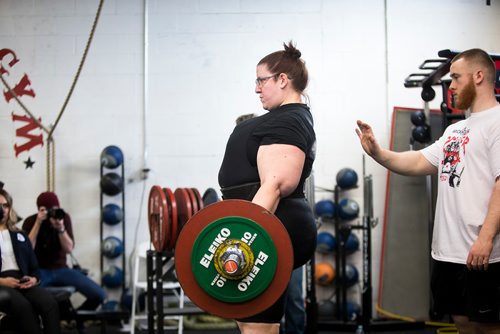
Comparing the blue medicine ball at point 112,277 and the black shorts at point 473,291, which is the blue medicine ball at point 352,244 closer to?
the blue medicine ball at point 112,277

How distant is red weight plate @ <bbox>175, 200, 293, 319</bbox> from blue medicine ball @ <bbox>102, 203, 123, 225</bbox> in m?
3.17

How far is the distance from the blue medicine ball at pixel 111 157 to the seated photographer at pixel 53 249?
76 centimetres

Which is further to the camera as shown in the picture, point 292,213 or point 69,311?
point 69,311

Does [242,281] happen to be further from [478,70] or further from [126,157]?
[126,157]

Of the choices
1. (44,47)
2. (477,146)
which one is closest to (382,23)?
(44,47)

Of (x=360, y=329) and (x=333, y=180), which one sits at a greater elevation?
(x=333, y=180)

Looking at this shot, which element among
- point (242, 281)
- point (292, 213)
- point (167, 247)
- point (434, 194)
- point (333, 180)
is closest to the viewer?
point (242, 281)

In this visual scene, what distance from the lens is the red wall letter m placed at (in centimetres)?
508

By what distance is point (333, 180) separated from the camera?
506cm

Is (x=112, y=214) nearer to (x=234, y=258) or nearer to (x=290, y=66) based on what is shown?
(x=290, y=66)

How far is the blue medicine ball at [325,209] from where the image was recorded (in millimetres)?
4809

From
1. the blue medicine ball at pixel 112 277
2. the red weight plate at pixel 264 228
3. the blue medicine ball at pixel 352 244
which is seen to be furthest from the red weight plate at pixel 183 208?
the blue medicine ball at pixel 352 244

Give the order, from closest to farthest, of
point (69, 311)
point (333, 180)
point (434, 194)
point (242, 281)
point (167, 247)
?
point (242, 281) → point (167, 247) → point (69, 311) → point (434, 194) → point (333, 180)

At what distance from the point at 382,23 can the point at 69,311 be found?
124 inches
